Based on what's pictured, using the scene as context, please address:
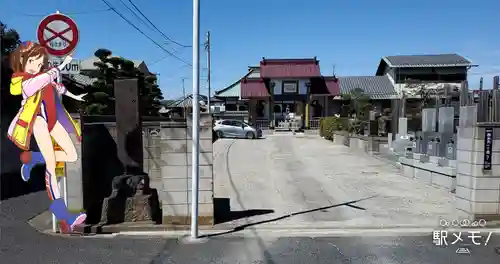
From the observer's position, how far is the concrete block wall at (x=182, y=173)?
242 inches

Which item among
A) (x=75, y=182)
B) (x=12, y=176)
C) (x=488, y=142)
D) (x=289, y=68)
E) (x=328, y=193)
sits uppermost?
(x=289, y=68)

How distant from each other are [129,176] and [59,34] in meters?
2.57

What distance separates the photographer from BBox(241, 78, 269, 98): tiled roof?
108ft

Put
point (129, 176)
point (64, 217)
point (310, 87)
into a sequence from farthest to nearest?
point (310, 87)
point (129, 176)
point (64, 217)

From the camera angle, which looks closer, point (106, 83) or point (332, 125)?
point (106, 83)

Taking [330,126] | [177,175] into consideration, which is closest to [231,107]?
[330,126]

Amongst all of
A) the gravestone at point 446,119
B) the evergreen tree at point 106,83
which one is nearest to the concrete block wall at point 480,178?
the gravestone at point 446,119

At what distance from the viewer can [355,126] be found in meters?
19.4

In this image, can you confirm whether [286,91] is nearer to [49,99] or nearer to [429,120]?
[429,120]

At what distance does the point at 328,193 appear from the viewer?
28.5 feet

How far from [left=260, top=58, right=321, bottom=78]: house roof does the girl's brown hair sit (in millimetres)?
28077

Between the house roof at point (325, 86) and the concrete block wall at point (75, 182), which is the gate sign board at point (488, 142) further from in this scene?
the house roof at point (325, 86)

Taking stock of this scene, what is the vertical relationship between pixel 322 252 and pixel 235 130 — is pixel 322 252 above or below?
below
